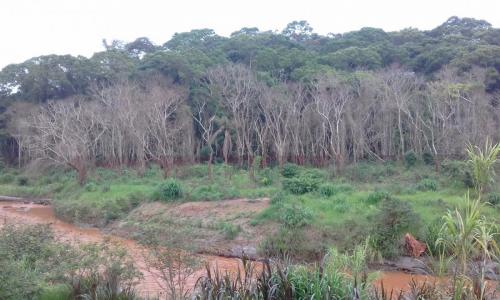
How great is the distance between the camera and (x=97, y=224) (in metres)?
26.5

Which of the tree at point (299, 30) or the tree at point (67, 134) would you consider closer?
the tree at point (67, 134)

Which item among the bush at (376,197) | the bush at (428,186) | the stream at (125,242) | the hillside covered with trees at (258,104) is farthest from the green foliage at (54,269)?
the hillside covered with trees at (258,104)

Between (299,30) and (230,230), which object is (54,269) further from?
(299,30)

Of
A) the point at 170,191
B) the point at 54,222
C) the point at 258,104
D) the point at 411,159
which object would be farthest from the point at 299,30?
the point at 54,222

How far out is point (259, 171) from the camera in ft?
111

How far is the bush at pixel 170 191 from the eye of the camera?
2675cm

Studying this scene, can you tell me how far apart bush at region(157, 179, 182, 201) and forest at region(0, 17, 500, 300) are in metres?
0.08

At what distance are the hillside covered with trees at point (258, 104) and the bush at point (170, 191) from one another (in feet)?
27.7

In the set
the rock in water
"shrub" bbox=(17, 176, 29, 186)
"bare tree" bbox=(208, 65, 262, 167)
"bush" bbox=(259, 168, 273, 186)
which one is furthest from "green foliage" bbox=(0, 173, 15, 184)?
the rock in water

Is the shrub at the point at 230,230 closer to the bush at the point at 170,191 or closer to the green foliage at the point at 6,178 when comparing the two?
the bush at the point at 170,191

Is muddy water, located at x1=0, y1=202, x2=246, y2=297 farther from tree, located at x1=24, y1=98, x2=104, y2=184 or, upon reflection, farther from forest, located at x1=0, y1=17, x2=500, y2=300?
tree, located at x1=24, y1=98, x2=104, y2=184

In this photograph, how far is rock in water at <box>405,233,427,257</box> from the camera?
17.2 metres

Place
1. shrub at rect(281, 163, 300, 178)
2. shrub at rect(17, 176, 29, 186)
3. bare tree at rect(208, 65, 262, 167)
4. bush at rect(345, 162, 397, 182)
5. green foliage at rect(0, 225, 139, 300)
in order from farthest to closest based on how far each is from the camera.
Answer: shrub at rect(17, 176, 29, 186) < bare tree at rect(208, 65, 262, 167) < shrub at rect(281, 163, 300, 178) < bush at rect(345, 162, 397, 182) < green foliage at rect(0, 225, 139, 300)

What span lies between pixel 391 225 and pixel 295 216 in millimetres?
3848
